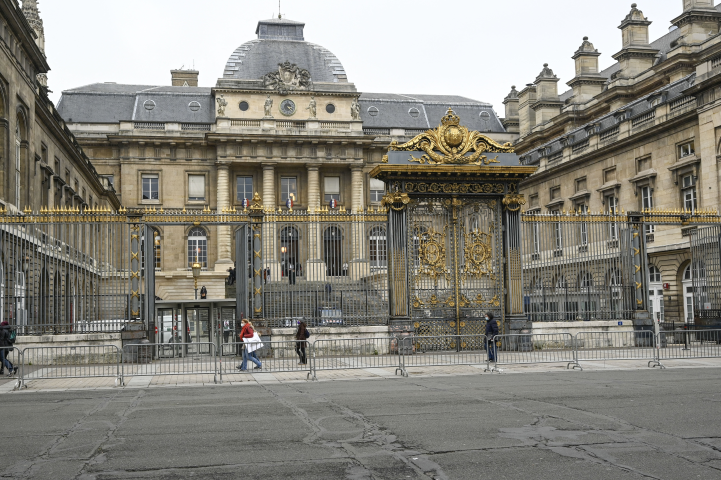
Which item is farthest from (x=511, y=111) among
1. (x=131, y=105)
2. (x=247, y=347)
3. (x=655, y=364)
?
(x=247, y=347)

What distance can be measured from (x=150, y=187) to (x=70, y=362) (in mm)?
43929

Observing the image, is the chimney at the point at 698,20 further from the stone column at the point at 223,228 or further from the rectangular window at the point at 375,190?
the stone column at the point at 223,228

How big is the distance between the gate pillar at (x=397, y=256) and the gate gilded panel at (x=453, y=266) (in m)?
0.25

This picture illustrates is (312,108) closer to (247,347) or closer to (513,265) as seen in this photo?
(513,265)

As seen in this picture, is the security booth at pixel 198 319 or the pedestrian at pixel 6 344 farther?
the security booth at pixel 198 319

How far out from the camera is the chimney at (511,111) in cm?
7169

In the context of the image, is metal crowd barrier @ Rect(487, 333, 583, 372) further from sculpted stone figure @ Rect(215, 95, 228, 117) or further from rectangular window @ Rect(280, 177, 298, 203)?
sculpted stone figure @ Rect(215, 95, 228, 117)

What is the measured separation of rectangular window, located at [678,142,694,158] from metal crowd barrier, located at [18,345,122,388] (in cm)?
2638

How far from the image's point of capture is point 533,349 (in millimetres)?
22391

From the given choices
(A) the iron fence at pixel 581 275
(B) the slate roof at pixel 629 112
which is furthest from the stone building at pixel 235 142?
(A) the iron fence at pixel 581 275

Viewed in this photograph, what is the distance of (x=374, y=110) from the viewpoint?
70750mm

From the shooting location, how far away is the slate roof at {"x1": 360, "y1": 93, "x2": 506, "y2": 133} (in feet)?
232

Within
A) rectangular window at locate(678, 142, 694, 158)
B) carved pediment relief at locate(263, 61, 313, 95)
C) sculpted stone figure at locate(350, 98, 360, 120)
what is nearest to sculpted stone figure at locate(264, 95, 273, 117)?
carved pediment relief at locate(263, 61, 313, 95)

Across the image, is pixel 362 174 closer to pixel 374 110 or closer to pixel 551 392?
pixel 374 110
